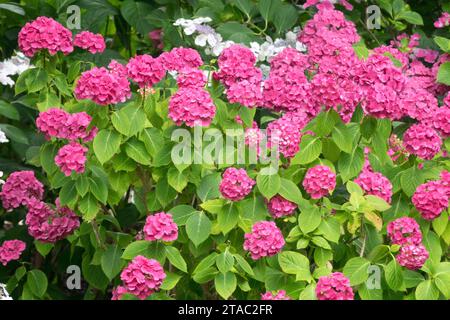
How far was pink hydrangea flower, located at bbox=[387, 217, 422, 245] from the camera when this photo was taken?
4.10 m

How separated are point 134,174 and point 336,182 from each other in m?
0.84

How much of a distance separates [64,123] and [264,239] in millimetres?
910

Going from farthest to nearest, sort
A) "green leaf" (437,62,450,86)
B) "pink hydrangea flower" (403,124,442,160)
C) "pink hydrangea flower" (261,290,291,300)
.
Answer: "green leaf" (437,62,450,86) < "pink hydrangea flower" (403,124,442,160) < "pink hydrangea flower" (261,290,291,300)

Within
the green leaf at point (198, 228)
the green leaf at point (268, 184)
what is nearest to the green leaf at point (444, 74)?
the green leaf at point (268, 184)

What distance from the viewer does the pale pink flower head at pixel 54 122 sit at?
4211mm

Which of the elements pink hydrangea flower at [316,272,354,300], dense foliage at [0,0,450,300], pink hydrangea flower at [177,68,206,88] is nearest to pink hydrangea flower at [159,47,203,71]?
dense foliage at [0,0,450,300]

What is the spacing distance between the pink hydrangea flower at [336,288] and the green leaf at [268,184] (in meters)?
0.41

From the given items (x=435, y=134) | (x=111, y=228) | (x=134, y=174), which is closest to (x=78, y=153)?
(x=134, y=174)

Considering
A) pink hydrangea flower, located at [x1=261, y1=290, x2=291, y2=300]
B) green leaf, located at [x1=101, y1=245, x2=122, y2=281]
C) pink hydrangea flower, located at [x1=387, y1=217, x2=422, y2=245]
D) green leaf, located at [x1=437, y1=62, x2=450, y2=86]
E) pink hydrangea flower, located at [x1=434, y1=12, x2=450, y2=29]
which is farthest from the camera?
pink hydrangea flower, located at [x1=434, y1=12, x2=450, y2=29]

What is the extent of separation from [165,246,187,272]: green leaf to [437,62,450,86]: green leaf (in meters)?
1.84

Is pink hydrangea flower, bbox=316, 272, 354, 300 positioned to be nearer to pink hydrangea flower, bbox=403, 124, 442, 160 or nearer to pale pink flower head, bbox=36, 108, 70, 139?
pink hydrangea flower, bbox=403, 124, 442, 160

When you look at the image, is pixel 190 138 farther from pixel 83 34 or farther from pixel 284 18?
pixel 284 18

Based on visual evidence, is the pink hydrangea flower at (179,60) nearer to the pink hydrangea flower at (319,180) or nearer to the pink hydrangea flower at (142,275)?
the pink hydrangea flower at (319,180)

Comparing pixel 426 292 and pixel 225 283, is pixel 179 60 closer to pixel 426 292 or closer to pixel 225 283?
pixel 225 283
